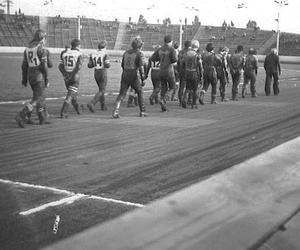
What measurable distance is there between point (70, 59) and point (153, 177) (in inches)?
259

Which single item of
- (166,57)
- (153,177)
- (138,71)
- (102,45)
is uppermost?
(102,45)

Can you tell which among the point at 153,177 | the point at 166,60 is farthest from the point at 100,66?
the point at 153,177

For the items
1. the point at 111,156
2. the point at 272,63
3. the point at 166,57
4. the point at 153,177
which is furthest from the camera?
the point at 272,63

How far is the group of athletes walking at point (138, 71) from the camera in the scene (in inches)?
412

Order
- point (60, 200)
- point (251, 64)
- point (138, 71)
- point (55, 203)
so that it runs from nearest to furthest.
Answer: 1. point (55, 203)
2. point (60, 200)
3. point (138, 71)
4. point (251, 64)

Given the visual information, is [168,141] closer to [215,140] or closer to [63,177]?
[215,140]

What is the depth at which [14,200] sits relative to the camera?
16.9ft

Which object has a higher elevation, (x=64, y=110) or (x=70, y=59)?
(x=70, y=59)

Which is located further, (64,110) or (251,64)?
(251,64)

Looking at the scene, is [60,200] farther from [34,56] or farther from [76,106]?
[76,106]

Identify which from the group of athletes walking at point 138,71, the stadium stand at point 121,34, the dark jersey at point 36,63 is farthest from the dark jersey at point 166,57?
the stadium stand at point 121,34

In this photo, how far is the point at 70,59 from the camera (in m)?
12.1

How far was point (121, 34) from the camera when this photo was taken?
3184 inches

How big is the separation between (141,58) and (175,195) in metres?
9.92
